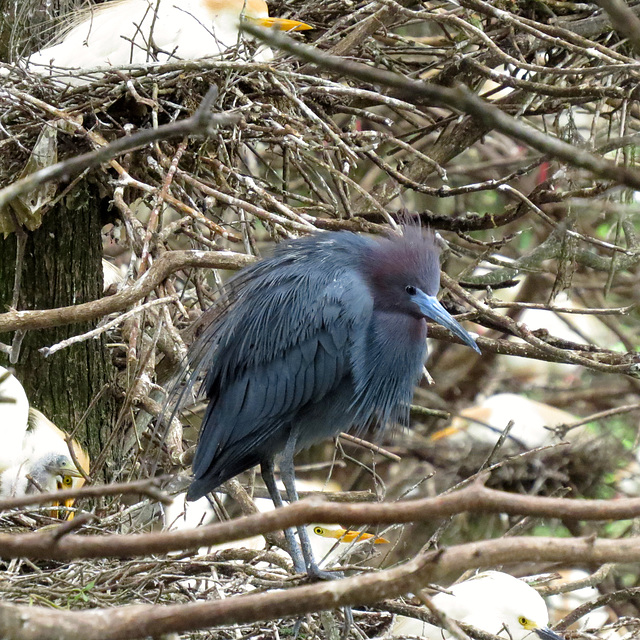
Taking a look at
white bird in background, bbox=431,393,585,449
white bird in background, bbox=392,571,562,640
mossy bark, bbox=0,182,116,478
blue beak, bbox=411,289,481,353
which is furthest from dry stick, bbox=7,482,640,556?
white bird in background, bbox=431,393,585,449

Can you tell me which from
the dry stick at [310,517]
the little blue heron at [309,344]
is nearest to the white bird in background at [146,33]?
the little blue heron at [309,344]

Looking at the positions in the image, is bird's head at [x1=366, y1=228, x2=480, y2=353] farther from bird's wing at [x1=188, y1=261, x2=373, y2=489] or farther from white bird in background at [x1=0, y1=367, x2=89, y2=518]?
white bird in background at [x1=0, y1=367, x2=89, y2=518]

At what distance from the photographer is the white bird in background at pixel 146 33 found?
2562mm

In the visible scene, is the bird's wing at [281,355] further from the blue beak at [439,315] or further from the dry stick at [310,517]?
the dry stick at [310,517]

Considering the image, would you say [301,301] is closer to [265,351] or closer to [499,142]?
[265,351]

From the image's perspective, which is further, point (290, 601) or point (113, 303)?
point (113, 303)

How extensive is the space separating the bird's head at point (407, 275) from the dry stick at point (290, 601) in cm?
121

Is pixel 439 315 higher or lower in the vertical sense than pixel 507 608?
higher

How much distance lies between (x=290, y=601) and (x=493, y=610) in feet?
4.91

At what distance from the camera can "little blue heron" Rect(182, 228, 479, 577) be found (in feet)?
7.51

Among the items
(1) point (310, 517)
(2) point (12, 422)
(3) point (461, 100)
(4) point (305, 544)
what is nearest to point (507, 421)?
(4) point (305, 544)

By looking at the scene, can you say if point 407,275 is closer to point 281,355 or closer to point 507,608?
point 281,355

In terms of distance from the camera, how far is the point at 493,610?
2.34 meters

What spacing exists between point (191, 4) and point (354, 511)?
2.21 m
